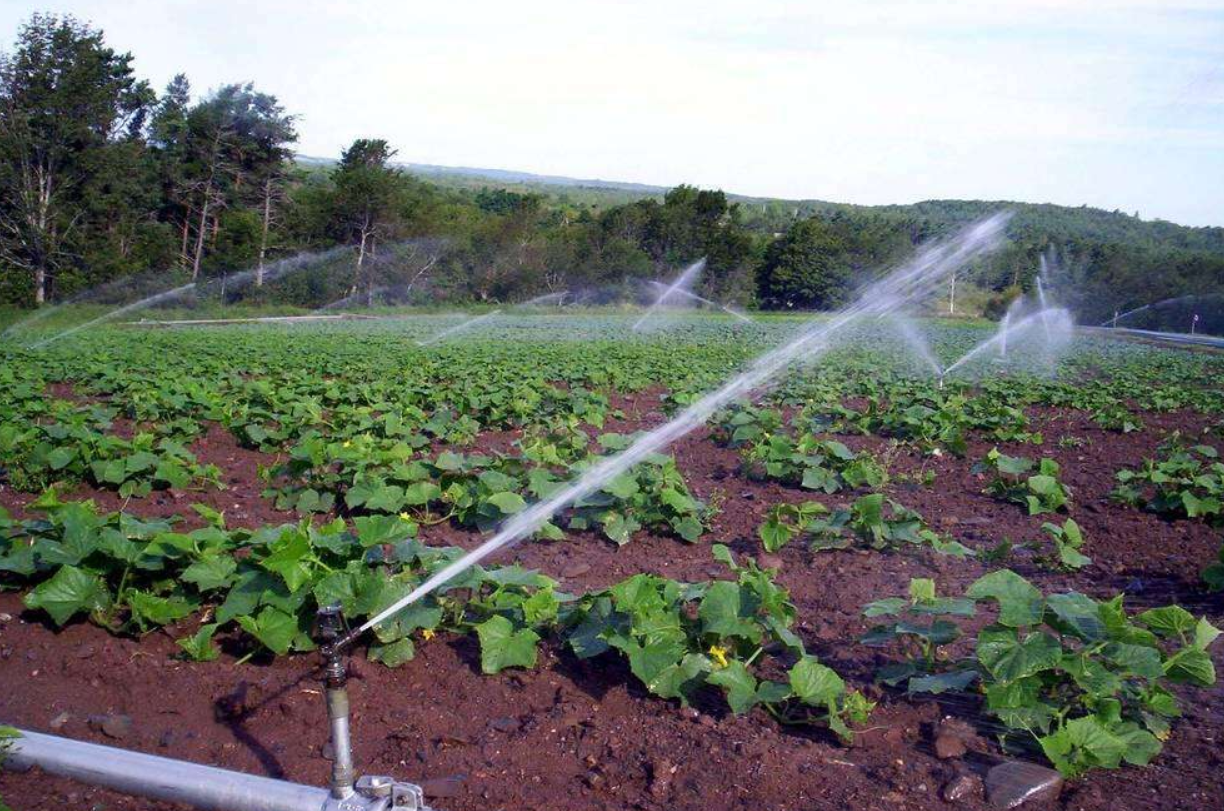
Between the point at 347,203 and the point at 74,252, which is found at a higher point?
the point at 347,203

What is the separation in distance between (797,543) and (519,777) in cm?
290

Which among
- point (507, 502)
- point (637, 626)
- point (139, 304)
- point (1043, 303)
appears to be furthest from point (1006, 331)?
point (637, 626)

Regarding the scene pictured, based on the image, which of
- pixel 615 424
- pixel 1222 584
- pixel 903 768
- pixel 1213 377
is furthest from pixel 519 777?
pixel 1213 377

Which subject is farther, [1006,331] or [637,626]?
[1006,331]

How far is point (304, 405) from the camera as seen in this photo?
31.2 ft

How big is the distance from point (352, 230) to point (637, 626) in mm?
47739

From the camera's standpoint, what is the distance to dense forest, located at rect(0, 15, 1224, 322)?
37.4 m

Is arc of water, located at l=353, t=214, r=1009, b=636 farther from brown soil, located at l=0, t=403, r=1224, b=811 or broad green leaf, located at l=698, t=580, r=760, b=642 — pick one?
broad green leaf, located at l=698, t=580, r=760, b=642

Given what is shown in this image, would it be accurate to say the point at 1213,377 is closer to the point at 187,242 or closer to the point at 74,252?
the point at 74,252

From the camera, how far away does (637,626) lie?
3475 millimetres

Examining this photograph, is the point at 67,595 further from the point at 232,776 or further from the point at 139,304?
the point at 139,304

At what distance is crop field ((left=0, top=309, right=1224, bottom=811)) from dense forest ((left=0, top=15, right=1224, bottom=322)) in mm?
31795

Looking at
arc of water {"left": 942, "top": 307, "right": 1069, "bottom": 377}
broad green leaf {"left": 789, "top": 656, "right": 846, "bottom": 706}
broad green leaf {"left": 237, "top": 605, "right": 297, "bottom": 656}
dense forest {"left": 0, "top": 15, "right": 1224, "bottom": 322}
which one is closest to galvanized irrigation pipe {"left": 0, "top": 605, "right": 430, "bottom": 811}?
broad green leaf {"left": 237, "top": 605, "right": 297, "bottom": 656}

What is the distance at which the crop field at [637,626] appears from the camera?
9.86 feet
